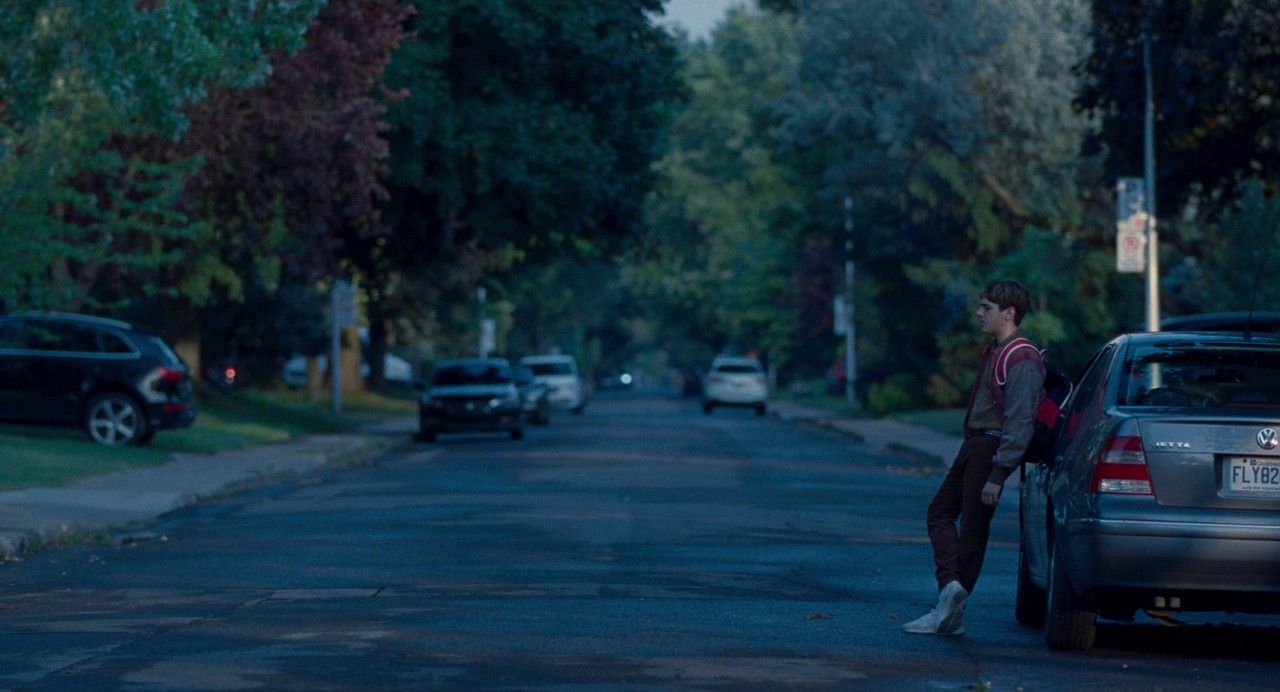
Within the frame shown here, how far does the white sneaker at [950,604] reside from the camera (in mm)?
10938

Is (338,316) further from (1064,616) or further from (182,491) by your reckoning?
(1064,616)

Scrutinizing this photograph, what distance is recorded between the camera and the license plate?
9773 mm

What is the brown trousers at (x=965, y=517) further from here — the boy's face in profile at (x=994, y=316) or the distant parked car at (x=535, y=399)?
the distant parked car at (x=535, y=399)

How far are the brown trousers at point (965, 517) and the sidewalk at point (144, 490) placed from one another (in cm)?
777

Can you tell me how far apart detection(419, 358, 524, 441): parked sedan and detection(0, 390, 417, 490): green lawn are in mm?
2259

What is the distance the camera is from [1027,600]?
11.6 metres

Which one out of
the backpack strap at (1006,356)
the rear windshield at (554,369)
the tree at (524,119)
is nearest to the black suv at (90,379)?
the tree at (524,119)

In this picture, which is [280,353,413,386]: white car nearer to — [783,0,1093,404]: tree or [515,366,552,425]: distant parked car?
[515,366,552,425]: distant parked car

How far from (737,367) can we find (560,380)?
5.18 metres

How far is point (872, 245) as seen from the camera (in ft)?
163

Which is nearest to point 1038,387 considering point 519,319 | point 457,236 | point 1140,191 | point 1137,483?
point 1137,483

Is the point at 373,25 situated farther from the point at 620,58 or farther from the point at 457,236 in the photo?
the point at 457,236

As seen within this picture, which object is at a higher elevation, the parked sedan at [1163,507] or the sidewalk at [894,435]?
the parked sedan at [1163,507]

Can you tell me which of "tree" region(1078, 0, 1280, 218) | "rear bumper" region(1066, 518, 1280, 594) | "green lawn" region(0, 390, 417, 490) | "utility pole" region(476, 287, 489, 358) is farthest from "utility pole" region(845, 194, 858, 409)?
"rear bumper" region(1066, 518, 1280, 594)
